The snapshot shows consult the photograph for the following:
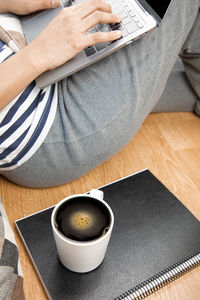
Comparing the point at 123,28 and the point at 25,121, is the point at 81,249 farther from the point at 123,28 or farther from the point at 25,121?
the point at 123,28

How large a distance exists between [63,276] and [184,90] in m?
0.74

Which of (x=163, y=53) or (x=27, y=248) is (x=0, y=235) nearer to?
(x=27, y=248)

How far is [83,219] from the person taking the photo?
1.71ft

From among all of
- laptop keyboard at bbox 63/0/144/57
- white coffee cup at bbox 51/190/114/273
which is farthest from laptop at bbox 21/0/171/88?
white coffee cup at bbox 51/190/114/273

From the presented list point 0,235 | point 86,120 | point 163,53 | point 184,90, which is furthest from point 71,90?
point 184,90

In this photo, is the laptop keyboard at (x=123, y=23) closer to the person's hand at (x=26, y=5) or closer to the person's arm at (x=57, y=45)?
the person's arm at (x=57, y=45)

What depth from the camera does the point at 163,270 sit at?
650 millimetres

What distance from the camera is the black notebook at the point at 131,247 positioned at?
62 cm

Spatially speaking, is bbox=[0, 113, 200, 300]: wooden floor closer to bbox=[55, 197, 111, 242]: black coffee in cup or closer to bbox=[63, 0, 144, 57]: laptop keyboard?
bbox=[55, 197, 111, 242]: black coffee in cup

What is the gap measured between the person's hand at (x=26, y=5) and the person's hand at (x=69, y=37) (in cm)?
15

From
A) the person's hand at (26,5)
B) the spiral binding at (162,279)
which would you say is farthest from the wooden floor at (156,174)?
the person's hand at (26,5)

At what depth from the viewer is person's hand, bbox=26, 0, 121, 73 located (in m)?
0.63

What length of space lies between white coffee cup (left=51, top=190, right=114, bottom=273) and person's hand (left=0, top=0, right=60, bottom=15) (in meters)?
0.51

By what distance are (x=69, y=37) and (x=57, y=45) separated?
3cm
